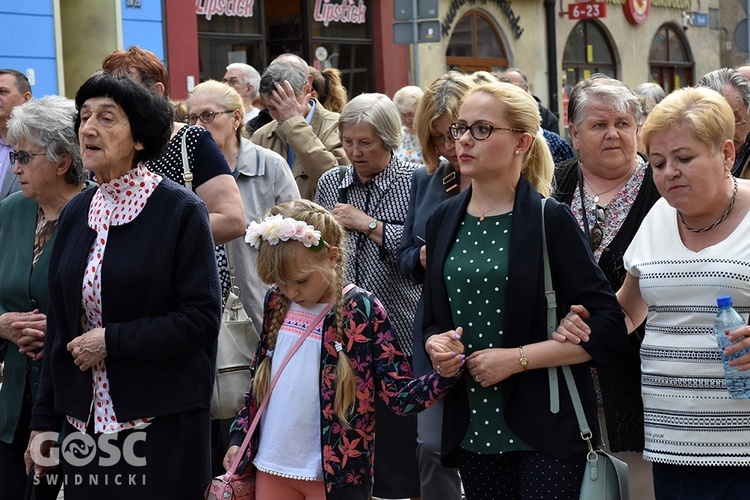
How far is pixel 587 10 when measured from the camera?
2630 centimetres

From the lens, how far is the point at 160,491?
4.22 meters

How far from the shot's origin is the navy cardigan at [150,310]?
162 inches

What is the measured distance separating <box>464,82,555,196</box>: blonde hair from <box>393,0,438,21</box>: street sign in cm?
1000

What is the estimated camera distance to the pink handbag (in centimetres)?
413

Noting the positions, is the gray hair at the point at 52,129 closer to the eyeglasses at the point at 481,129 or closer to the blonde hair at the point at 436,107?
the blonde hair at the point at 436,107

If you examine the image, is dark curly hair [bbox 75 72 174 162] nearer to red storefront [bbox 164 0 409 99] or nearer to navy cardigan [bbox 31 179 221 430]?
navy cardigan [bbox 31 179 221 430]

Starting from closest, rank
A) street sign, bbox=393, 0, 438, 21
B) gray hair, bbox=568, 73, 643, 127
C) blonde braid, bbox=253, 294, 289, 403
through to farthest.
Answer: blonde braid, bbox=253, 294, 289, 403, gray hair, bbox=568, 73, 643, 127, street sign, bbox=393, 0, 438, 21

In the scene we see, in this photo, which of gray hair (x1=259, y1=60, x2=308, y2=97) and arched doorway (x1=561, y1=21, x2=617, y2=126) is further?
arched doorway (x1=561, y1=21, x2=617, y2=126)

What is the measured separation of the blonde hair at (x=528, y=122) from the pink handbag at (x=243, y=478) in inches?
34.3

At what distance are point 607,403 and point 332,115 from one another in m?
3.93

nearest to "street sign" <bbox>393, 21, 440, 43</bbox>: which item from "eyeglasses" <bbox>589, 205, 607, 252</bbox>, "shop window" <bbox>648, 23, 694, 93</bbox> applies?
"eyeglasses" <bbox>589, 205, 607, 252</bbox>

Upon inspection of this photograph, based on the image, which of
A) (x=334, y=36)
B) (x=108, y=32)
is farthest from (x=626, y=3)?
(x=108, y=32)

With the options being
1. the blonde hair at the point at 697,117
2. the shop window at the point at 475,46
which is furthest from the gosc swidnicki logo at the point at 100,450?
the shop window at the point at 475,46

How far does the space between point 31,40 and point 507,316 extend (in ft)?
40.3
